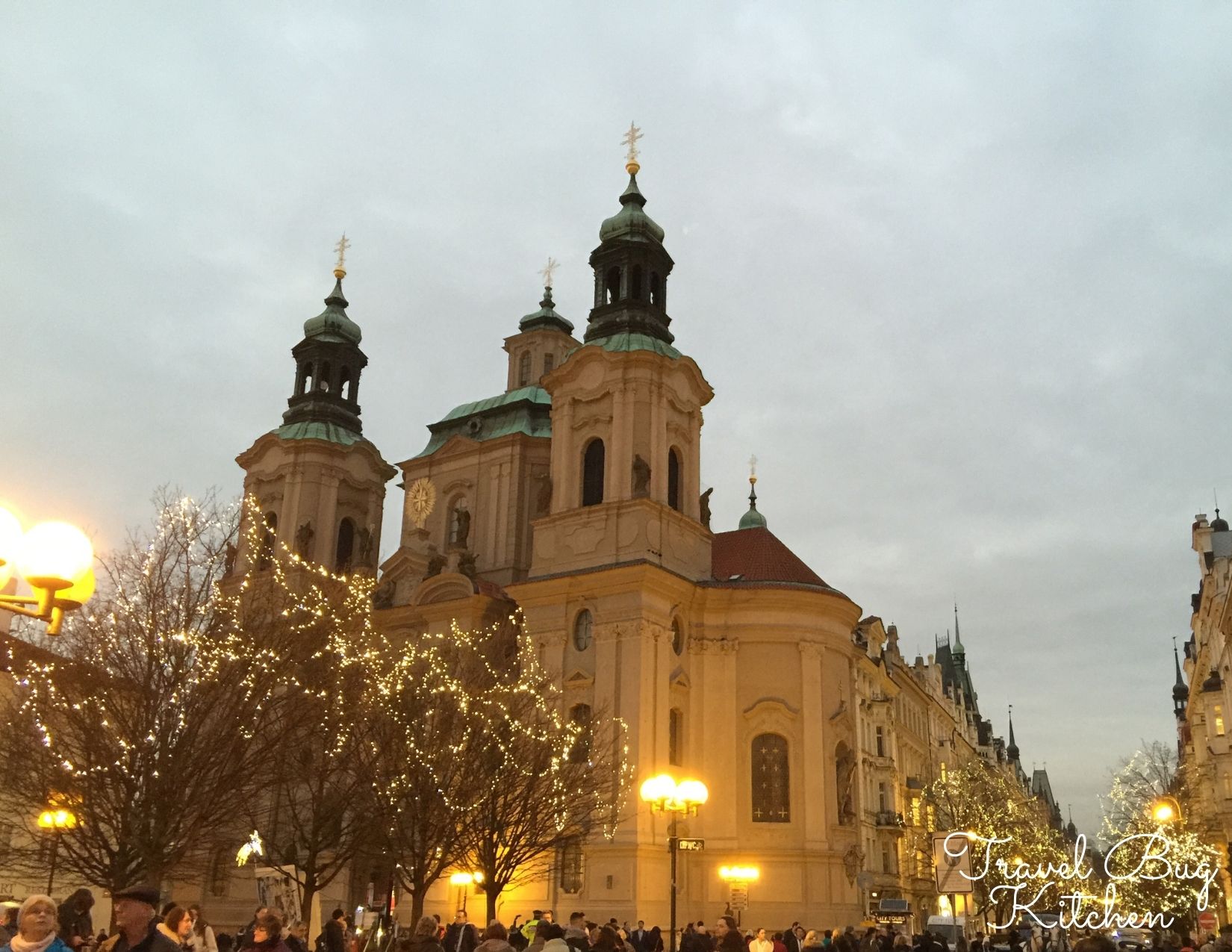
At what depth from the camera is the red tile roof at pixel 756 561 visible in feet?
Result: 143

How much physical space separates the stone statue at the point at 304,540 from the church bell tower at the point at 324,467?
34 millimetres

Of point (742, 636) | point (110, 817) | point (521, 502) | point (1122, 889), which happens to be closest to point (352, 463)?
point (521, 502)

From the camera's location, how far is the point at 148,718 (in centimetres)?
2066

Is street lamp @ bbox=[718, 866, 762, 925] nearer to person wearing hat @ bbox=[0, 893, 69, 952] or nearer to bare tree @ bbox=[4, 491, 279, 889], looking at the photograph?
bare tree @ bbox=[4, 491, 279, 889]

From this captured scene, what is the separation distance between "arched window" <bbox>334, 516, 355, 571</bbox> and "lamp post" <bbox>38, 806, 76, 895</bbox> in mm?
29755

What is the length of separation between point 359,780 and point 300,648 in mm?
5955

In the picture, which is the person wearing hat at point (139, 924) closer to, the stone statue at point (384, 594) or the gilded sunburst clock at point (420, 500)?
the stone statue at point (384, 594)

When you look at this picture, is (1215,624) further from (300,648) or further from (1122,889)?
(300,648)

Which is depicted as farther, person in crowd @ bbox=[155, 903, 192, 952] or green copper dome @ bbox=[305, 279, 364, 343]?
green copper dome @ bbox=[305, 279, 364, 343]

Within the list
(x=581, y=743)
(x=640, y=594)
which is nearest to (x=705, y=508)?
(x=640, y=594)

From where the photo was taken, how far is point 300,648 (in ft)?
80.2

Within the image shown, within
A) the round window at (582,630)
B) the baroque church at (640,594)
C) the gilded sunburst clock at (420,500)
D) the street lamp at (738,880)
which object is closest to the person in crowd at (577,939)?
the baroque church at (640,594)

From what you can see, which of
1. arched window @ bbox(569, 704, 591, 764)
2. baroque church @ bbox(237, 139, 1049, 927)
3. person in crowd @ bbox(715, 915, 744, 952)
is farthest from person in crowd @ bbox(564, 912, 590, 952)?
baroque church @ bbox(237, 139, 1049, 927)

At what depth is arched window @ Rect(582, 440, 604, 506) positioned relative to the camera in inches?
1698
